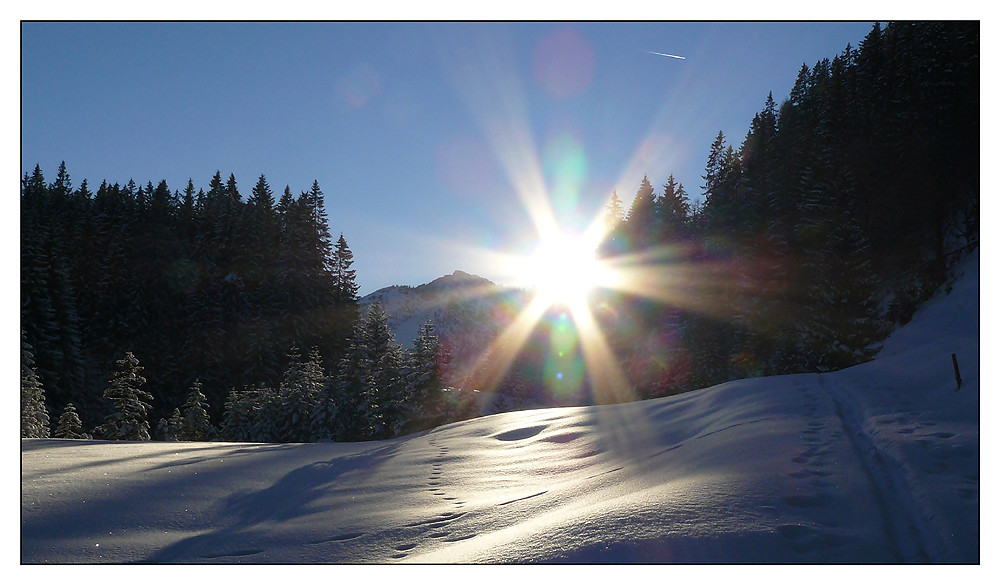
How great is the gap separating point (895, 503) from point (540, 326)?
45270mm

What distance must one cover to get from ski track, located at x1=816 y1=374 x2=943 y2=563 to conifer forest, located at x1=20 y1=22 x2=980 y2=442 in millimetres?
4907

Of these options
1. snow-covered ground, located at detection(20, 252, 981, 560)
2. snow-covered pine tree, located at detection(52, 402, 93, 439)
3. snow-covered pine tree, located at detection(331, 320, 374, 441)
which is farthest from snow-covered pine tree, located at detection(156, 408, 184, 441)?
snow-covered ground, located at detection(20, 252, 981, 560)

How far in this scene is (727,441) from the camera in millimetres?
5844

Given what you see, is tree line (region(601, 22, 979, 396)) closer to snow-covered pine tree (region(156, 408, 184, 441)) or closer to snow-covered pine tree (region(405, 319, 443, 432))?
snow-covered pine tree (region(405, 319, 443, 432))

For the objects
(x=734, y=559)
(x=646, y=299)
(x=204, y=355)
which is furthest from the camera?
(x=204, y=355)

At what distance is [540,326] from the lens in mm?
48938

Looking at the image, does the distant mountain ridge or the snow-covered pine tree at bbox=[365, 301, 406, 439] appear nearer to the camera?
the snow-covered pine tree at bbox=[365, 301, 406, 439]

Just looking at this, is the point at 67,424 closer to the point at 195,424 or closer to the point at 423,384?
the point at 195,424

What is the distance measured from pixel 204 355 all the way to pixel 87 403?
951cm

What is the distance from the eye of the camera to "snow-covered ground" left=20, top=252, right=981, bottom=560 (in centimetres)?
325

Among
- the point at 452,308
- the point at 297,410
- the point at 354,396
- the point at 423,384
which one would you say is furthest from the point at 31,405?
the point at 452,308
